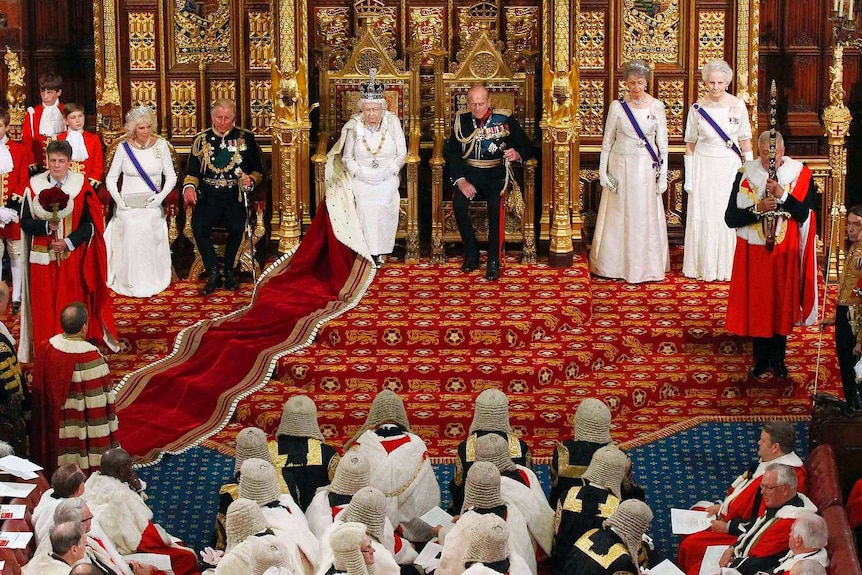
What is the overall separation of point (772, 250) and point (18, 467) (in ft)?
18.7

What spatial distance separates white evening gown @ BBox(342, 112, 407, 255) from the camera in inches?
578

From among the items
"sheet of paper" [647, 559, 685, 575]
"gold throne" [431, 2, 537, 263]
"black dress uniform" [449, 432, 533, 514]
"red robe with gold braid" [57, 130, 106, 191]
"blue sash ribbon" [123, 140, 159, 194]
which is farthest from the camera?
"gold throne" [431, 2, 537, 263]

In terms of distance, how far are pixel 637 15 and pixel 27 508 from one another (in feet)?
26.9

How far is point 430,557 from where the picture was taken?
9.65m

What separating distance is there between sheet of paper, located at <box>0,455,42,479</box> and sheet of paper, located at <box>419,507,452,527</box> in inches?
84.6

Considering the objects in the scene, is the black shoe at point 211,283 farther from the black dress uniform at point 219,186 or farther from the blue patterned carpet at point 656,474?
the blue patterned carpet at point 656,474

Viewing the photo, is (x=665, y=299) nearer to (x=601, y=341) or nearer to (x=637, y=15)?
(x=601, y=341)

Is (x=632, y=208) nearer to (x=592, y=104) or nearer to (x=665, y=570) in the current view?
(x=592, y=104)

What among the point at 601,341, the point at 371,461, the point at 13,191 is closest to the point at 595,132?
the point at 601,341

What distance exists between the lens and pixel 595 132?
15852 mm

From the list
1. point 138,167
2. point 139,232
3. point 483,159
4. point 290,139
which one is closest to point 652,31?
point 483,159

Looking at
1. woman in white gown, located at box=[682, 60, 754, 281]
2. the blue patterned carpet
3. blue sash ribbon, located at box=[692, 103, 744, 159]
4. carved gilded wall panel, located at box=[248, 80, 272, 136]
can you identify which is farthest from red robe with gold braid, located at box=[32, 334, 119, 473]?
blue sash ribbon, located at box=[692, 103, 744, 159]

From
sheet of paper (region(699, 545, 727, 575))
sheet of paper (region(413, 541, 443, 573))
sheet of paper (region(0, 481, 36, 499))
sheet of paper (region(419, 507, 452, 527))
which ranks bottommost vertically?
sheet of paper (region(699, 545, 727, 575))

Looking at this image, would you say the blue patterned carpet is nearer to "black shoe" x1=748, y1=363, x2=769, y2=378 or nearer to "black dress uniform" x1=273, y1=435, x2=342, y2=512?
"black shoe" x1=748, y1=363, x2=769, y2=378
